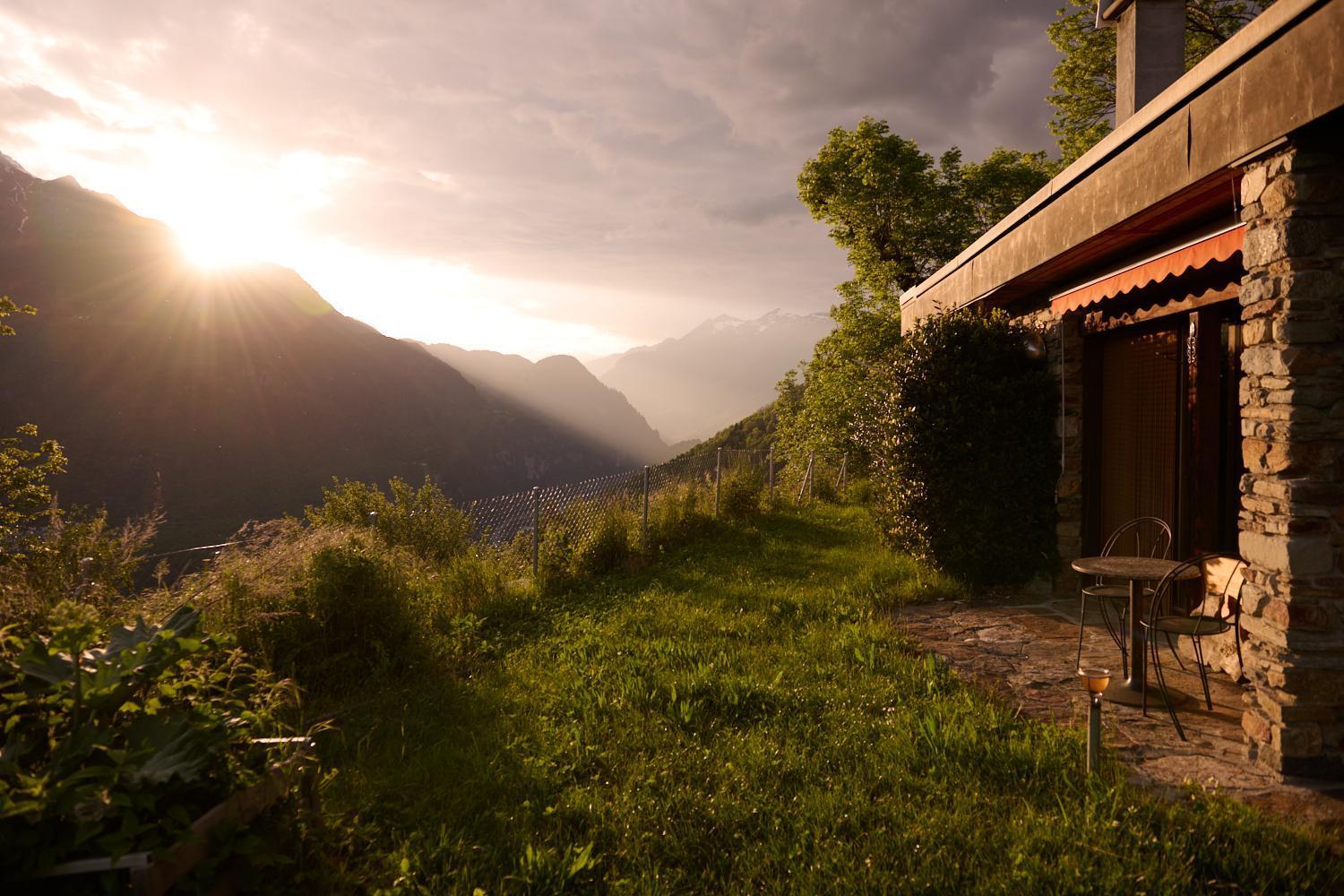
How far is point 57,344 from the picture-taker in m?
67.5

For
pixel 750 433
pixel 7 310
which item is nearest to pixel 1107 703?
pixel 7 310

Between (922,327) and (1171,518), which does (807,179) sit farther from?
(1171,518)

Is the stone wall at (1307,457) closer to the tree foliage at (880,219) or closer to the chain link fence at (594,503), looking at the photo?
the chain link fence at (594,503)

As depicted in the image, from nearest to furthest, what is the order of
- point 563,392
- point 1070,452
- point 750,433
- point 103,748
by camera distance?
point 103,748 < point 1070,452 < point 750,433 < point 563,392

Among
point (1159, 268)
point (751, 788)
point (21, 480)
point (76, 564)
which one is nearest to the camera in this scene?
point (751, 788)

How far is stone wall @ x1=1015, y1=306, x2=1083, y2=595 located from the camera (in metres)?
6.23

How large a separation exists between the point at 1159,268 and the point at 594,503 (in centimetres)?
611

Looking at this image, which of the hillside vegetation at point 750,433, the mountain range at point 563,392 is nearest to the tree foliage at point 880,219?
the hillside vegetation at point 750,433

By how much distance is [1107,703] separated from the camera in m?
3.83

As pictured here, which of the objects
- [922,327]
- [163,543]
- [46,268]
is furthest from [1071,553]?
[46,268]

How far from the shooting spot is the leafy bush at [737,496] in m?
11.2

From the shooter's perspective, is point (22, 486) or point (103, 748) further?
point (22, 486)

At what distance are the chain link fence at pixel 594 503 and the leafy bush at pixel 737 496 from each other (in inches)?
2.2

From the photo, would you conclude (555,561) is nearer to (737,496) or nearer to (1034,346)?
(737,496)
